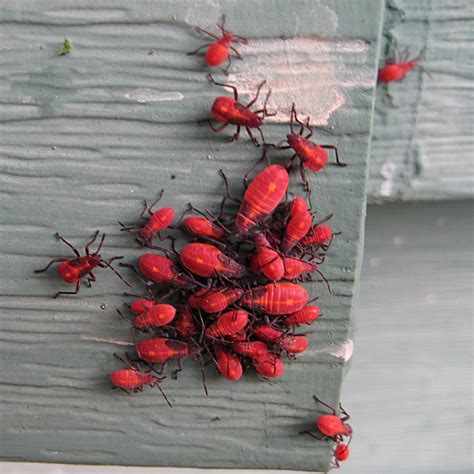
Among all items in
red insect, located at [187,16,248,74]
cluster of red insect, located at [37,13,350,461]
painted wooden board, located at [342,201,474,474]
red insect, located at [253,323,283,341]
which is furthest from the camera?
painted wooden board, located at [342,201,474,474]

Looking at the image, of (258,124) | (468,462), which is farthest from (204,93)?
(468,462)

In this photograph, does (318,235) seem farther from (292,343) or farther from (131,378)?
(131,378)

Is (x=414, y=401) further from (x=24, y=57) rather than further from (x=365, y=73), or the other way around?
(x=24, y=57)

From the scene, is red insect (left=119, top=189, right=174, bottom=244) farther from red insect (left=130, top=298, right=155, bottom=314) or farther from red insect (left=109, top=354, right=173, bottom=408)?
red insect (left=109, top=354, right=173, bottom=408)

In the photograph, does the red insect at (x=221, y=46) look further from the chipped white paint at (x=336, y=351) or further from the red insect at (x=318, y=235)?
the chipped white paint at (x=336, y=351)

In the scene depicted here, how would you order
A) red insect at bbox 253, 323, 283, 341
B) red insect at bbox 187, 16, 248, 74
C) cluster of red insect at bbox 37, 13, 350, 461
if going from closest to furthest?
red insect at bbox 187, 16, 248, 74 < cluster of red insect at bbox 37, 13, 350, 461 < red insect at bbox 253, 323, 283, 341

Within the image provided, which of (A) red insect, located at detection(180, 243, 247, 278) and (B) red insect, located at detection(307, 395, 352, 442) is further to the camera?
(B) red insect, located at detection(307, 395, 352, 442)

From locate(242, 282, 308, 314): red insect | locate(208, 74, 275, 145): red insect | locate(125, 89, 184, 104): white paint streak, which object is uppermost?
locate(125, 89, 184, 104): white paint streak

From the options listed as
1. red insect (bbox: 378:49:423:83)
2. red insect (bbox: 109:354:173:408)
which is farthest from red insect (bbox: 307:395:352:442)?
red insect (bbox: 378:49:423:83)
